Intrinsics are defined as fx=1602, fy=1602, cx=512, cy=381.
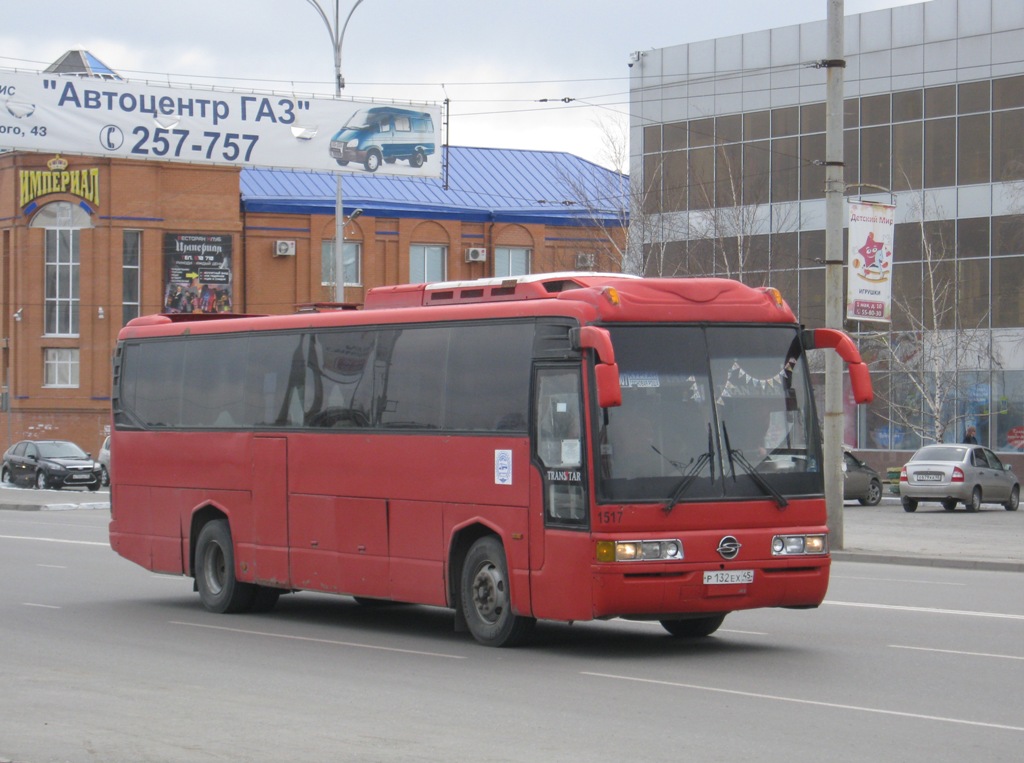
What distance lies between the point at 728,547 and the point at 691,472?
64cm

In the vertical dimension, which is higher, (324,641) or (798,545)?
(798,545)

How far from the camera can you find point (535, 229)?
72.4 metres

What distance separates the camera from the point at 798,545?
12.6m

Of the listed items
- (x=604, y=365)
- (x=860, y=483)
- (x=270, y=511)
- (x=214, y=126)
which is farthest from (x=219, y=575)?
(x=214, y=126)

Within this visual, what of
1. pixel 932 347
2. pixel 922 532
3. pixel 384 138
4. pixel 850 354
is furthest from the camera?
pixel 932 347

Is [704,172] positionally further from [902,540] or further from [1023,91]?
[902,540]

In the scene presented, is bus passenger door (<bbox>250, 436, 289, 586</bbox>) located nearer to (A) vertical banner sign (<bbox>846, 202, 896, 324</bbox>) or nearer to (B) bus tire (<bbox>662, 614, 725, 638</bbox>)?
(B) bus tire (<bbox>662, 614, 725, 638</bbox>)

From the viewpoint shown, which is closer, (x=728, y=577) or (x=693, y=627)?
(x=728, y=577)

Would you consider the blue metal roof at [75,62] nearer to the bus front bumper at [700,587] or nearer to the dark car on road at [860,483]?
the dark car on road at [860,483]

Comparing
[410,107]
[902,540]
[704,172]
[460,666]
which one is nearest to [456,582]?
[460,666]

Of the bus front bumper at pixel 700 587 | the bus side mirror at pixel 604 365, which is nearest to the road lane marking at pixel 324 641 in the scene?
the bus front bumper at pixel 700 587

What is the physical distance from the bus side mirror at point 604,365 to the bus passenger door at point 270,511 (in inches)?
179

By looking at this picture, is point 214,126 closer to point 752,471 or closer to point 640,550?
point 752,471

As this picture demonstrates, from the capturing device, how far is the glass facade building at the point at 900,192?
4738 cm
